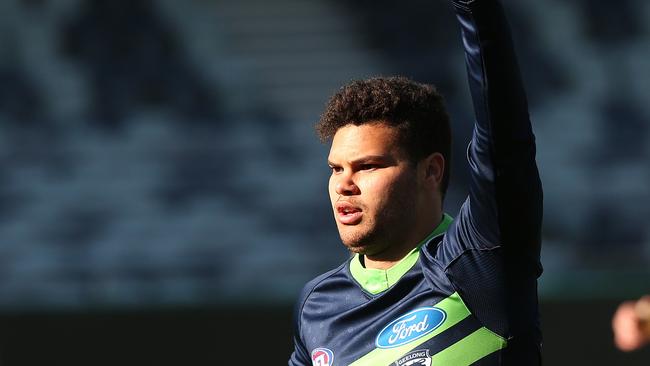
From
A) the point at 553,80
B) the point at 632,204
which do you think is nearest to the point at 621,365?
the point at 632,204

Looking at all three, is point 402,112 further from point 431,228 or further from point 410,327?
point 410,327

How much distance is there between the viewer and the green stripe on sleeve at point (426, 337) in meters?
2.63

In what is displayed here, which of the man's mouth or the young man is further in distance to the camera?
the man's mouth

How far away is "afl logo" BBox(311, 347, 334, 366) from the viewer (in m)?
2.82

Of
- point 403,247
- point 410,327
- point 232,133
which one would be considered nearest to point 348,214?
point 403,247

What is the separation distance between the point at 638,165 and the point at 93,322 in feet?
13.2

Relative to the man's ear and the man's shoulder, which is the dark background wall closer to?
the man's shoulder

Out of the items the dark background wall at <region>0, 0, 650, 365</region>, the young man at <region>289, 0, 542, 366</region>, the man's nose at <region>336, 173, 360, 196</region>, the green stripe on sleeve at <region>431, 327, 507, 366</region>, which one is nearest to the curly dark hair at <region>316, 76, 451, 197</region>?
the young man at <region>289, 0, 542, 366</region>

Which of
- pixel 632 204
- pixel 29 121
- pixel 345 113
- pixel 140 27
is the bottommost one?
pixel 345 113

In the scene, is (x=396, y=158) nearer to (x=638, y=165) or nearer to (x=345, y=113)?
(x=345, y=113)

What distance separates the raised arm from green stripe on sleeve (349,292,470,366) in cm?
15

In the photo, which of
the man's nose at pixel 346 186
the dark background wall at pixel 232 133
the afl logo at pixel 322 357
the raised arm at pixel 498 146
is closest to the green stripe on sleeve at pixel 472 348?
the raised arm at pixel 498 146

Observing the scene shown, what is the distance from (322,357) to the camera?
9.37 feet

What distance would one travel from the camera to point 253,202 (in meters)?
8.94
